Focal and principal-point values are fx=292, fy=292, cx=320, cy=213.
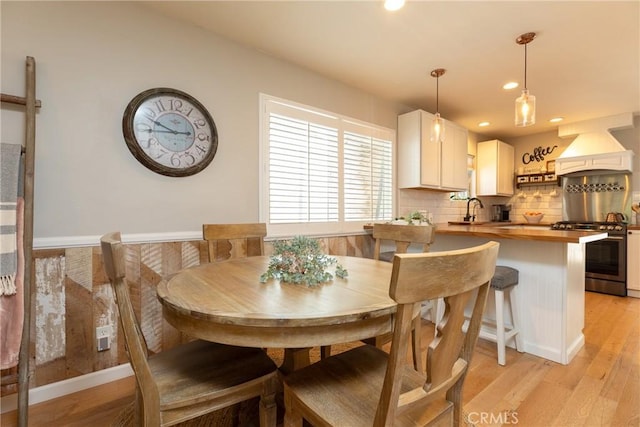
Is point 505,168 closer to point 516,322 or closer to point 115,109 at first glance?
point 516,322

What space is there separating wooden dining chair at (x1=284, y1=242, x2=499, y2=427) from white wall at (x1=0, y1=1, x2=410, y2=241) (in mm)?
1551

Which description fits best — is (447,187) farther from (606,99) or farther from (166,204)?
(166,204)

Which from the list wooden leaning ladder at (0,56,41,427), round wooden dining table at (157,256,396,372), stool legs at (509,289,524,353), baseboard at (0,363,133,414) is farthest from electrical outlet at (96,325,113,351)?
stool legs at (509,289,524,353)

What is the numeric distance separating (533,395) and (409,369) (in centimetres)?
118

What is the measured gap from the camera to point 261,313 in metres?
0.89

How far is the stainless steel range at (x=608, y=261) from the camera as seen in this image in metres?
3.69

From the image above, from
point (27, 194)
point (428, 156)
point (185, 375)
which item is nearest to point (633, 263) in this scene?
point (428, 156)

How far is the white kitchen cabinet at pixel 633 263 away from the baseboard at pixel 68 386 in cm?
545

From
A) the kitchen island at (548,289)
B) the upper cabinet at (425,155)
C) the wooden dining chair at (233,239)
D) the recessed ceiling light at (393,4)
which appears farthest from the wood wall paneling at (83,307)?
the upper cabinet at (425,155)

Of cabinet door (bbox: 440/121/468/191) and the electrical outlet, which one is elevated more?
cabinet door (bbox: 440/121/468/191)

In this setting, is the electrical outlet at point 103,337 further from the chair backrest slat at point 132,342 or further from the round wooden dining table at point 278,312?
the chair backrest slat at point 132,342

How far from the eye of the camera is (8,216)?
4.73 feet

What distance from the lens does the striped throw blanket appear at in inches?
55.8

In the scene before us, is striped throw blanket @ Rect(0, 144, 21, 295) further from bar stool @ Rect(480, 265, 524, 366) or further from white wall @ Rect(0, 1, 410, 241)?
bar stool @ Rect(480, 265, 524, 366)
